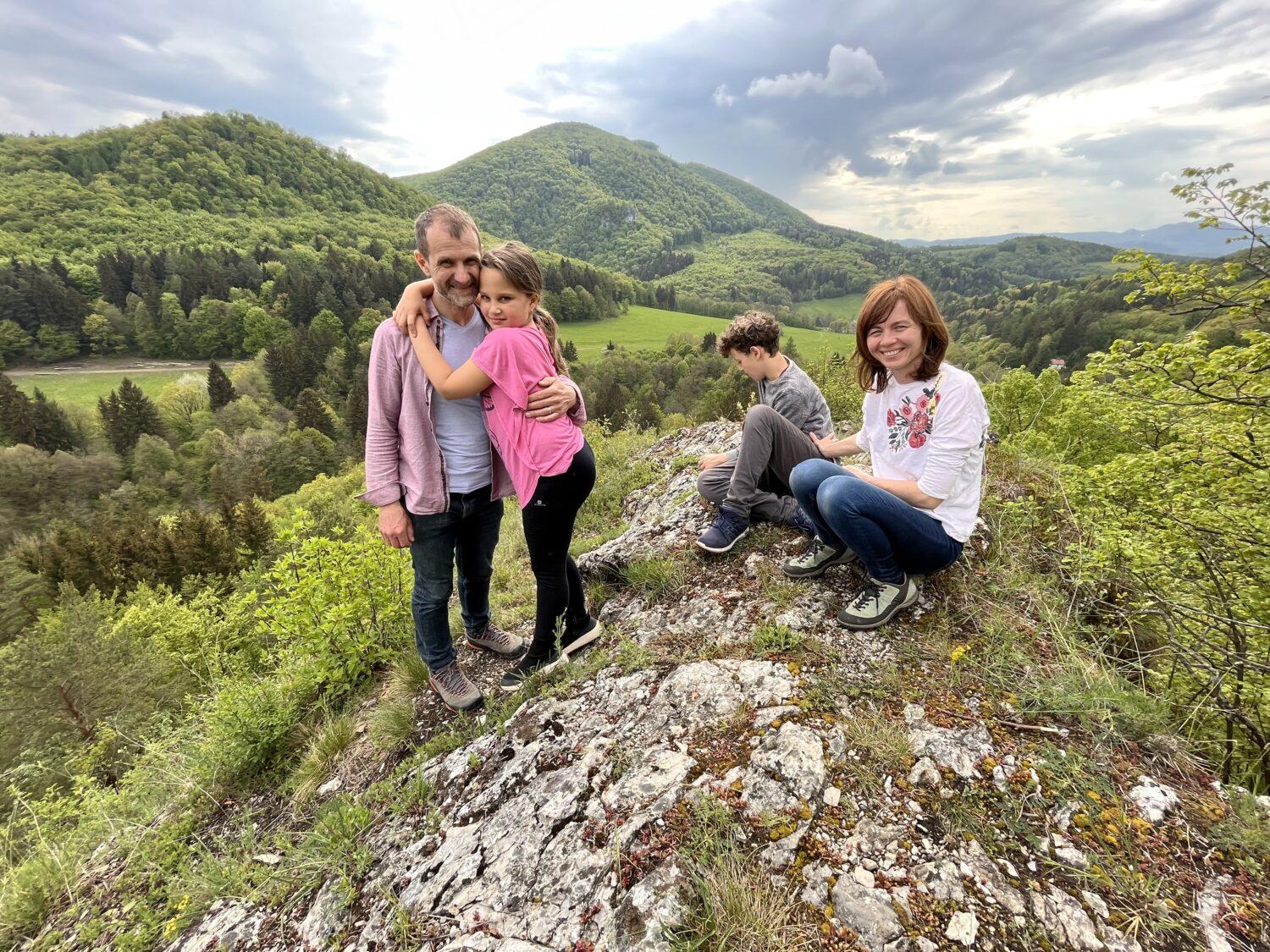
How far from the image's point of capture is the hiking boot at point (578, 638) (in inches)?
146

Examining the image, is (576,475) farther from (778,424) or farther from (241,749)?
(241,749)

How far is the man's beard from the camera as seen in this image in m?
2.89

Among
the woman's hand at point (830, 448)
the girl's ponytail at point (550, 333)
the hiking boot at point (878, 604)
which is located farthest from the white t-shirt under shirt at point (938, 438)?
the girl's ponytail at point (550, 333)

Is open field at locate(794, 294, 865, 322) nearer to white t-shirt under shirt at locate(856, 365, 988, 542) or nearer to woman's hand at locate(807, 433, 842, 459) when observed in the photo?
woman's hand at locate(807, 433, 842, 459)

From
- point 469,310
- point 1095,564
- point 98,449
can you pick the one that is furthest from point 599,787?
point 98,449

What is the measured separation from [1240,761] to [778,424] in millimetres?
3120

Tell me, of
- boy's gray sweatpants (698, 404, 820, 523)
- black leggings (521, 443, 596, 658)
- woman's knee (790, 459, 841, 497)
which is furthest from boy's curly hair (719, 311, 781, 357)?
black leggings (521, 443, 596, 658)

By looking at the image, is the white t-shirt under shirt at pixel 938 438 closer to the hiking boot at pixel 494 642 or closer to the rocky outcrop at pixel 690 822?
the rocky outcrop at pixel 690 822

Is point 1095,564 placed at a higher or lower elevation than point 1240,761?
higher

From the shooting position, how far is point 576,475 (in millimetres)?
3041

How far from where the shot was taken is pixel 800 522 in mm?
4406

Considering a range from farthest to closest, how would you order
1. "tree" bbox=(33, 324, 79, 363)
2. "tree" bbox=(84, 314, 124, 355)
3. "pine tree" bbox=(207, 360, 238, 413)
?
"tree" bbox=(84, 314, 124, 355) → "tree" bbox=(33, 324, 79, 363) → "pine tree" bbox=(207, 360, 238, 413)

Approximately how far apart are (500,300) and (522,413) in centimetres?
64

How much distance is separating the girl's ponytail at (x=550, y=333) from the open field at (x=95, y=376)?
79.4 m
